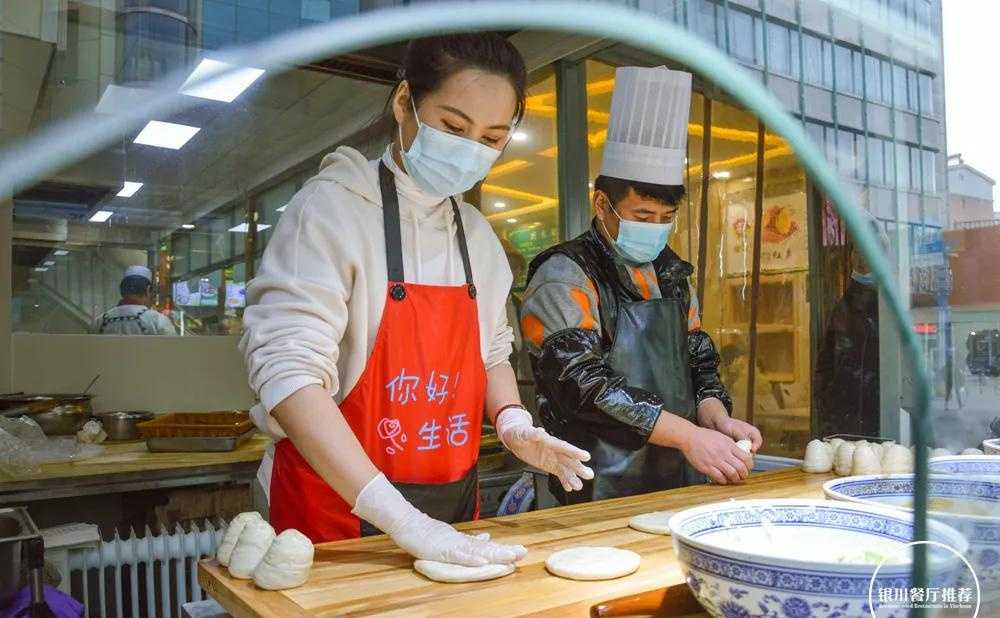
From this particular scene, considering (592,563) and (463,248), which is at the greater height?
(463,248)

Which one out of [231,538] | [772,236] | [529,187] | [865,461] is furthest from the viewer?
[529,187]

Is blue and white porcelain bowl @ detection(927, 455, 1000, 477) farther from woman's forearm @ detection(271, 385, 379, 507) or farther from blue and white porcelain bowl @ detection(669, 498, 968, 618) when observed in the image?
woman's forearm @ detection(271, 385, 379, 507)

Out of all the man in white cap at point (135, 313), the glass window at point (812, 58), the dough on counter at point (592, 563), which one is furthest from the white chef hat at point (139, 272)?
the glass window at point (812, 58)

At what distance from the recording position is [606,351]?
193 cm

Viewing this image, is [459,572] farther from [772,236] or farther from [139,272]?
[139,272]

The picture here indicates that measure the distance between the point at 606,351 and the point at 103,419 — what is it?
2402 millimetres

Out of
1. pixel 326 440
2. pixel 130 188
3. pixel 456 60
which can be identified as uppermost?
pixel 130 188

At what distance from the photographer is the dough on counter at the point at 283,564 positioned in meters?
0.90

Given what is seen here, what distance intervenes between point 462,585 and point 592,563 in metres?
0.17

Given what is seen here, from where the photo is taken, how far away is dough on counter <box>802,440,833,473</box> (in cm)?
166

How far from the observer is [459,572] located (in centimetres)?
94

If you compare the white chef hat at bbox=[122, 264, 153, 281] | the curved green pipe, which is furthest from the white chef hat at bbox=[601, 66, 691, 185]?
the white chef hat at bbox=[122, 264, 153, 281]

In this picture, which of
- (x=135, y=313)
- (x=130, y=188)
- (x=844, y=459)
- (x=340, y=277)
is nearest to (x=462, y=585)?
(x=340, y=277)

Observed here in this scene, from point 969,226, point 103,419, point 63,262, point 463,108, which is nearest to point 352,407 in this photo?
point 463,108
